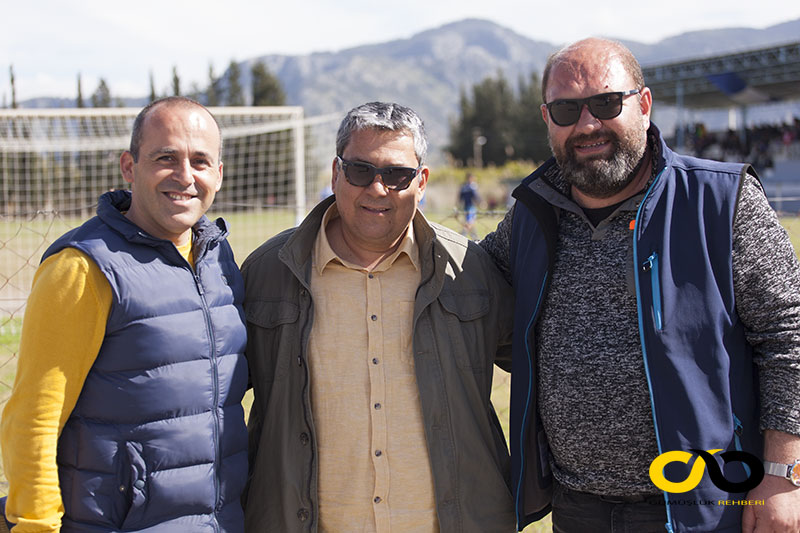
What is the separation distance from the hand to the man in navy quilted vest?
1719mm

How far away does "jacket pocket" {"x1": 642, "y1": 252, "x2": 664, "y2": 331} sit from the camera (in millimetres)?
2332

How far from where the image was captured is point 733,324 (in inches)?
91.8

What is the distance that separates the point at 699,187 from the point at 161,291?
5.86 feet

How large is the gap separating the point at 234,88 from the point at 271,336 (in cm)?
5840

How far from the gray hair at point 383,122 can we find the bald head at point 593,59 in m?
0.56

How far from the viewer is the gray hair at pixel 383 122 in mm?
2750

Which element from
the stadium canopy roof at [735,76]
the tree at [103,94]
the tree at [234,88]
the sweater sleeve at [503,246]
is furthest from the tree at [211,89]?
the sweater sleeve at [503,246]

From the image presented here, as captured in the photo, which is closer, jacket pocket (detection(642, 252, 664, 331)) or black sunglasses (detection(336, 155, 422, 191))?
jacket pocket (detection(642, 252, 664, 331))

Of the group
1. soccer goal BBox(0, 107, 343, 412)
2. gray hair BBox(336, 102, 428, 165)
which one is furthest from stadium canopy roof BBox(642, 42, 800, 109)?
gray hair BBox(336, 102, 428, 165)

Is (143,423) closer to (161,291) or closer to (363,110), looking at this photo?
(161,291)

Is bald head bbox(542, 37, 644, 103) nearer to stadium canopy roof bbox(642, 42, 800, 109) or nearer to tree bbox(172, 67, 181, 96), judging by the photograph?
stadium canopy roof bbox(642, 42, 800, 109)

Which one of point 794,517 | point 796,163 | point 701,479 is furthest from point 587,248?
point 796,163

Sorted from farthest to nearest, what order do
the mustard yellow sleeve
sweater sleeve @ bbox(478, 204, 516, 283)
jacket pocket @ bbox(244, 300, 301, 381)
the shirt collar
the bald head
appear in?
sweater sleeve @ bbox(478, 204, 516, 283)
the shirt collar
jacket pocket @ bbox(244, 300, 301, 381)
the bald head
the mustard yellow sleeve

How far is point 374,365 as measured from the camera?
2.65 metres
